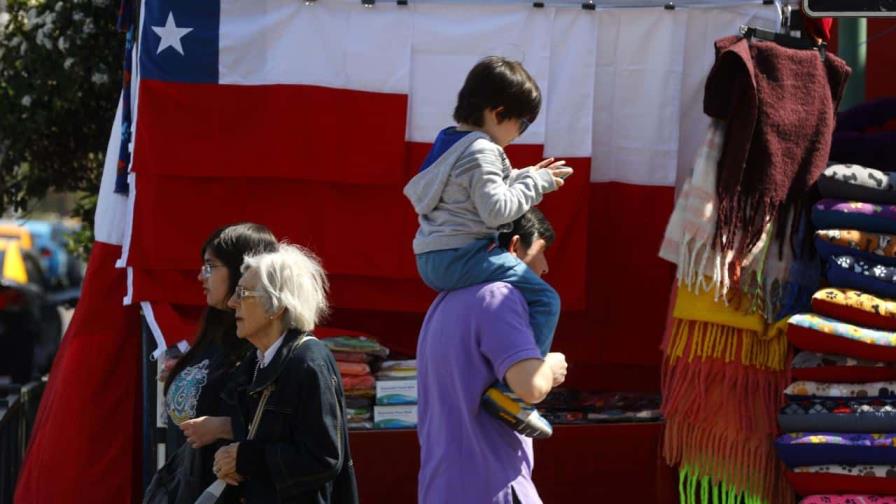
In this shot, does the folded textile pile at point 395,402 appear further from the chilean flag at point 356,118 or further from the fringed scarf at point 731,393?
the fringed scarf at point 731,393

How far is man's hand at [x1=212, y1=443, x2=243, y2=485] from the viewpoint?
3.53 meters

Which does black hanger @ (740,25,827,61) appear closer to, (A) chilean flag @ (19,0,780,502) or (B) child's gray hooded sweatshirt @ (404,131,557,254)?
(A) chilean flag @ (19,0,780,502)

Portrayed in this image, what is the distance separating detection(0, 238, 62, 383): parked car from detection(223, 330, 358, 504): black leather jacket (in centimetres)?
596

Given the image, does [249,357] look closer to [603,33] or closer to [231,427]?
[231,427]

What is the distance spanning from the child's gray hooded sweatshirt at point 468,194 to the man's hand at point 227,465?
2.42 feet

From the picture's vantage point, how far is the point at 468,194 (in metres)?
3.35

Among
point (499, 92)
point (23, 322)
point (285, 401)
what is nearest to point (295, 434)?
point (285, 401)

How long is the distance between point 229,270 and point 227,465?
647 mm

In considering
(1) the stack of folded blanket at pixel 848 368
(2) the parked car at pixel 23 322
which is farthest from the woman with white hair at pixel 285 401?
(2) the parked car at pixel 23 322

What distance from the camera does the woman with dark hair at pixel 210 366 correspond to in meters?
3.76

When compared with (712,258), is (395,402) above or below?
below

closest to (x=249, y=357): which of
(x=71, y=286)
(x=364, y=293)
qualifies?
(x=364, y=293)

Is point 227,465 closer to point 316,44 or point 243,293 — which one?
point 243,293

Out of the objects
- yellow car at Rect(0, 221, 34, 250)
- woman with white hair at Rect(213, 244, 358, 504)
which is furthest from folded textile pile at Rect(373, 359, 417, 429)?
yellow car at Rect(0, 221, 34, 250)
